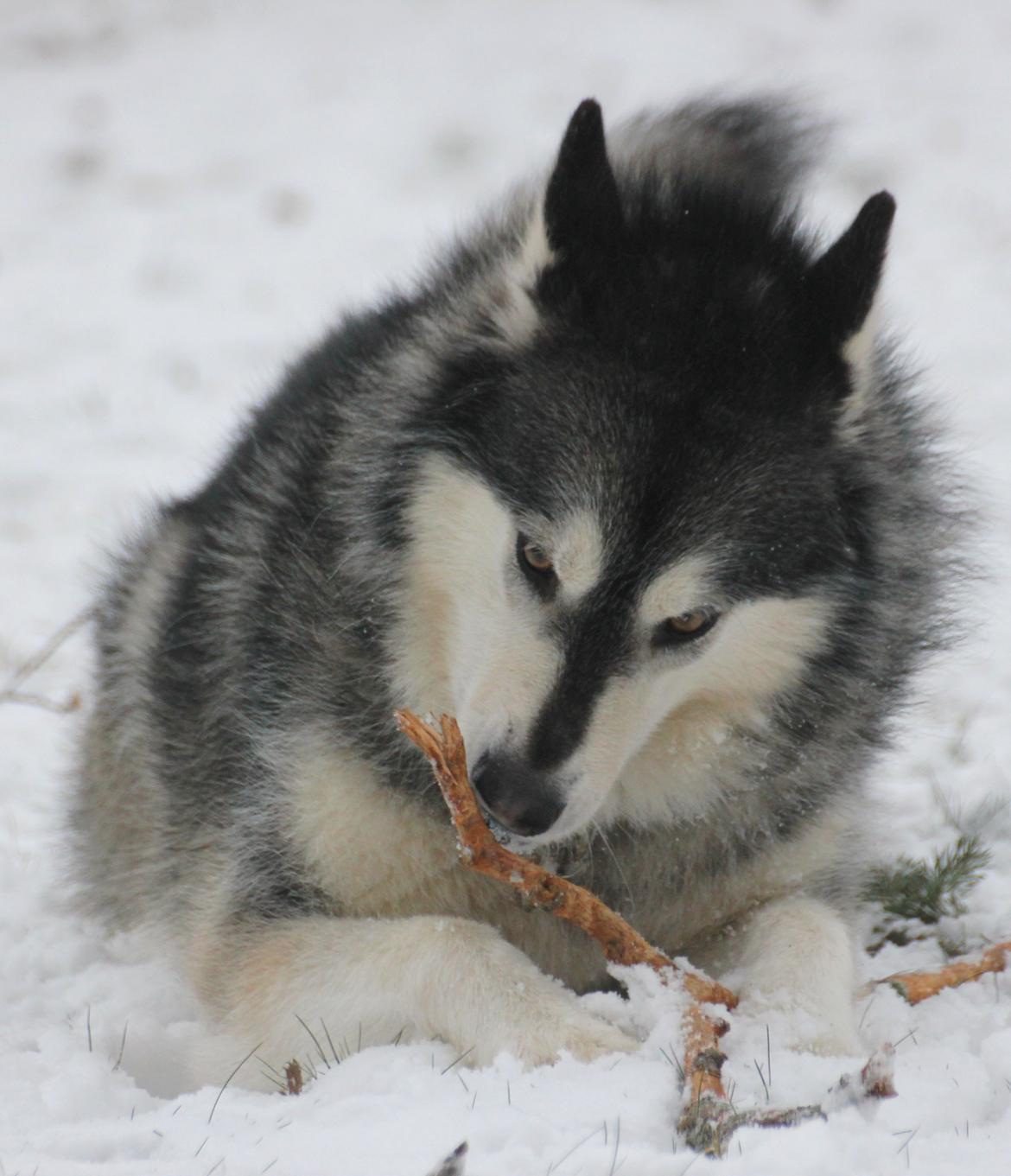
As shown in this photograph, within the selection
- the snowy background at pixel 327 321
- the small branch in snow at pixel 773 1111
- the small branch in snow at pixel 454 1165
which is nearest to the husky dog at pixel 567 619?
the snowy background at pixel 327 321

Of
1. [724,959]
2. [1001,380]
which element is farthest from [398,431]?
[1001,380]

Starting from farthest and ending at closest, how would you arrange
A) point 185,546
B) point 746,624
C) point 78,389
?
point 78,389
point 185,546
point 746,624

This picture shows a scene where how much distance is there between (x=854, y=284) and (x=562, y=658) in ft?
2.87

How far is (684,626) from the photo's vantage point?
2.65 m

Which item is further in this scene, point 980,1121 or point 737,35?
point 737,35

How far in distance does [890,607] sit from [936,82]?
305 inches

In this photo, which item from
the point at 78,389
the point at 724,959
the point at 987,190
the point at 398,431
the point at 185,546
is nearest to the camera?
the point at 398,431

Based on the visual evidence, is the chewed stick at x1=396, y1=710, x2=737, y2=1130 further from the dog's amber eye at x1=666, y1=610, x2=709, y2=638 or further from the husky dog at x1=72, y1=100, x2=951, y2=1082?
the dog's amber eye at x1=666, y1=610, x2=709, y2=638

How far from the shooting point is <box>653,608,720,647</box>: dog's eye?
8.64 feet

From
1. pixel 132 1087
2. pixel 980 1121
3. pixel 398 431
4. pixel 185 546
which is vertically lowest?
pixel 132 1087

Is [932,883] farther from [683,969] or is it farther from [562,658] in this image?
[562,658]

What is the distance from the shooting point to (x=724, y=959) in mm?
3096

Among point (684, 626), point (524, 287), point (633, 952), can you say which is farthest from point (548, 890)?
point (524, 287)

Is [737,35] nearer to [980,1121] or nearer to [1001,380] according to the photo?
[1001,380]
